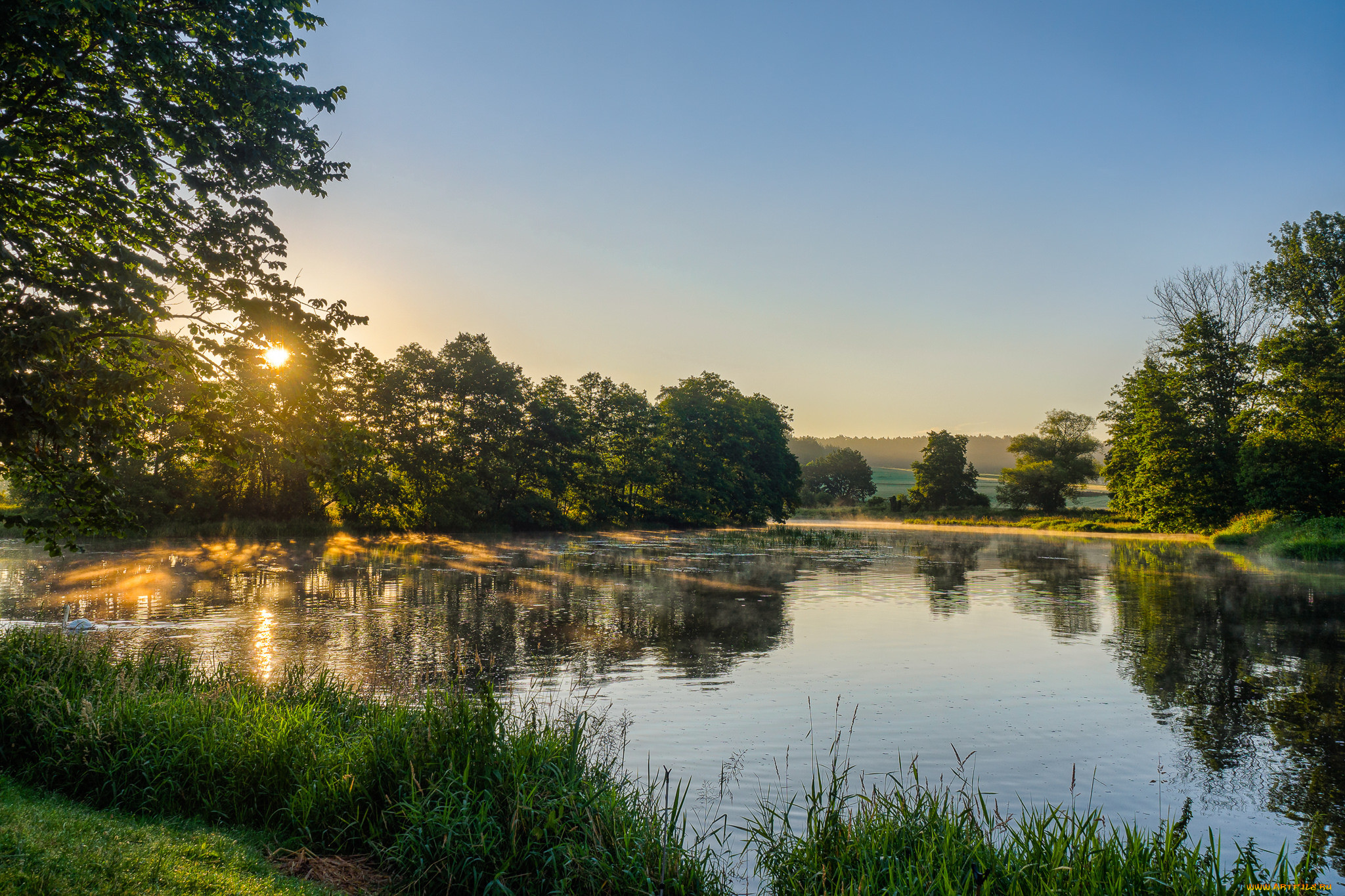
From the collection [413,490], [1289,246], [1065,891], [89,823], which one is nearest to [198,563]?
[413,490]

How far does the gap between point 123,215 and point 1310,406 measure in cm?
5474

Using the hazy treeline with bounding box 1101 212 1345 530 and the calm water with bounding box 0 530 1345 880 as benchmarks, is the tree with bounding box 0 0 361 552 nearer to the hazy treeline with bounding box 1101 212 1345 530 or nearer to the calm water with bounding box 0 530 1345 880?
the calm water with bounding box 0 530 1345 880

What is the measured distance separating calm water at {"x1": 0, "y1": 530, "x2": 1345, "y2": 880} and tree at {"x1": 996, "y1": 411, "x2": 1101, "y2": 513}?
239 ft

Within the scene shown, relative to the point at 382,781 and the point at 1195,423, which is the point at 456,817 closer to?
the point at 382,781

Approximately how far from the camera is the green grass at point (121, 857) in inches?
184

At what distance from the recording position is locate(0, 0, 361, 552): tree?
7.66m

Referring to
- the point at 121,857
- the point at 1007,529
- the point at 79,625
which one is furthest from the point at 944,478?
the point at 121,857

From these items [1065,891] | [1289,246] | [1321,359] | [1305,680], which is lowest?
[1305,680]

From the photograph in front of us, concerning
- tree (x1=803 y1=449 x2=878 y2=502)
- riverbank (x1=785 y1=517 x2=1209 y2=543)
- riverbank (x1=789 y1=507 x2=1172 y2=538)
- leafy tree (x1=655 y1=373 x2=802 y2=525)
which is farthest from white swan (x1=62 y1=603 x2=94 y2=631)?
tree (x1=803 y1=449 x2=878 y2=502)

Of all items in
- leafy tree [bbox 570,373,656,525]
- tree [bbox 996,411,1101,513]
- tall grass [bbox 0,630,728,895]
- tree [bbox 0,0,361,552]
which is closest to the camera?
tall grass [bbox 0,630,728,895]

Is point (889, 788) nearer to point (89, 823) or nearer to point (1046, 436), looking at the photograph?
point (89, 823)

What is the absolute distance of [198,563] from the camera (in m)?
29.2

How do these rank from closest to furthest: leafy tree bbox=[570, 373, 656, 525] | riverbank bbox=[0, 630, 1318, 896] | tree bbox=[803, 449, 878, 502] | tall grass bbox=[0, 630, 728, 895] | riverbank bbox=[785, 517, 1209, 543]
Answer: riverbank bbox=[0, 630, 1318, 896], tall grass bbox=[0, 630, 728, 895], riverbank bbox=[785, 517, 1209, 543], leafy tree bbox=[570, 373, 656, 525], tree bbox=[803, 449, 878, 502]

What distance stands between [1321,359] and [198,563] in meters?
58.1
